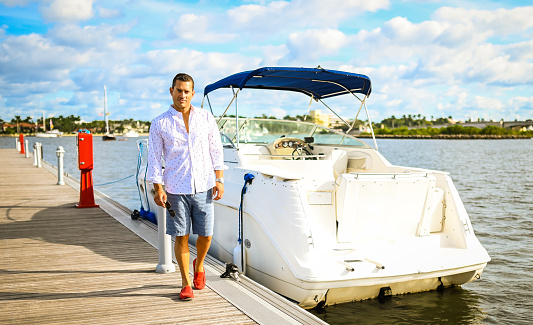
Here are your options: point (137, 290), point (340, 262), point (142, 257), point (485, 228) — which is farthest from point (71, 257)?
point (485, 228)

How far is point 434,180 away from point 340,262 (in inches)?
58.2

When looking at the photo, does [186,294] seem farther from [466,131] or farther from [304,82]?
[466,131]

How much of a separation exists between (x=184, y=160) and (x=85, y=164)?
567cm

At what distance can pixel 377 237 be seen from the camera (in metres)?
4.91

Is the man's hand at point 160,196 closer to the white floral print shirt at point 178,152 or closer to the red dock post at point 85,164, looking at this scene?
the white floral print shirt at point 178,152

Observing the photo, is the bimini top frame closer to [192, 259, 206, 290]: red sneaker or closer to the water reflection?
the water reflection

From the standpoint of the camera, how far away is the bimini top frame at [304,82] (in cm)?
646

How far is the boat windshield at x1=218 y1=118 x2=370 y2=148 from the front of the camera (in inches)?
292

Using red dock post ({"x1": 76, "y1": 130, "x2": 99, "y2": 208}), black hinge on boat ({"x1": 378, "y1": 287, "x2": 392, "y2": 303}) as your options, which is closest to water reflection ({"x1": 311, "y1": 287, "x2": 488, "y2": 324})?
black hinge on boat ({"x1": 378, "y1": 287, "x2": 392, "y2": 303})

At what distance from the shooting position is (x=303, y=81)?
7.73 meters

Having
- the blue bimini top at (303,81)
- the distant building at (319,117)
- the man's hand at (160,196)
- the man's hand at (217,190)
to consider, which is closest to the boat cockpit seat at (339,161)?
the blue bimini top at (303,81)

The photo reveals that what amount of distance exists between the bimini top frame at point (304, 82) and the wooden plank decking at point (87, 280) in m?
2.56

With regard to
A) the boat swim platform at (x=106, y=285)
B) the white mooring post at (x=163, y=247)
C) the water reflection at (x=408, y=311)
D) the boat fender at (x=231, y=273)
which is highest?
the white mooring post at (x=163, y=247)

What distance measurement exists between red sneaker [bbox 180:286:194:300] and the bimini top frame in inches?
126
